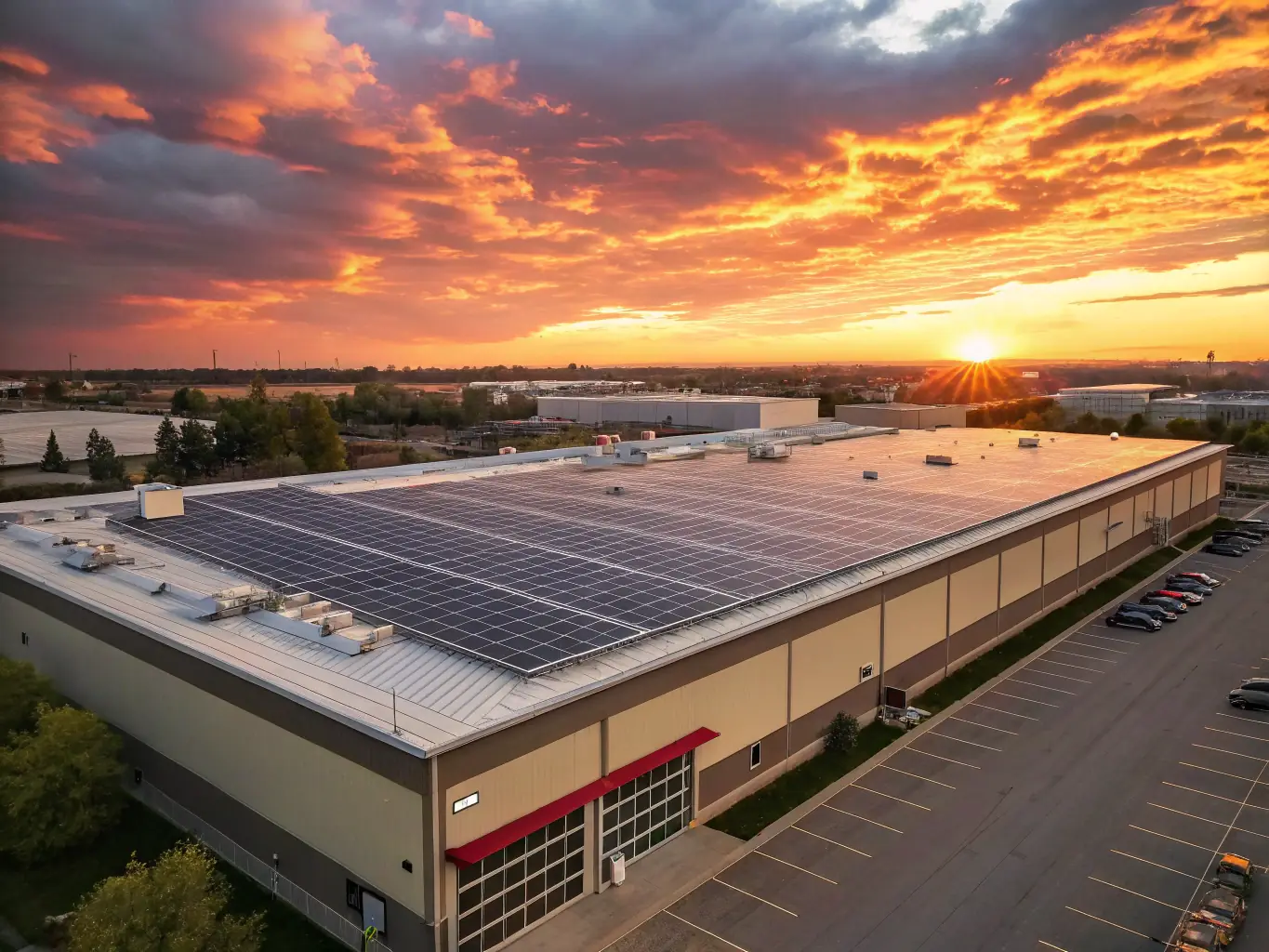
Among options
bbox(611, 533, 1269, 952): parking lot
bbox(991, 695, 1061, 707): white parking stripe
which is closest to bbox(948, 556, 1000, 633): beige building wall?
bbox(991, 695, 1061, 707): white parking stripe

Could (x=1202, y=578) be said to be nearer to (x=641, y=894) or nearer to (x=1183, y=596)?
(x=1183, y=596)

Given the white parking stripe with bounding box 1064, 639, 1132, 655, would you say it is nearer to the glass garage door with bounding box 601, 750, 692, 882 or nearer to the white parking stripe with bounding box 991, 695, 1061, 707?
the white parking stripe with bounding box 991, 695, 1061, 707

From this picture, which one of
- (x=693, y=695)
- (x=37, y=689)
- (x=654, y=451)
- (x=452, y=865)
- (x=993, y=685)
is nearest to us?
(x=452, y=865)

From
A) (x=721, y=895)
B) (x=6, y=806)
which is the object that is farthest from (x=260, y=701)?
(x=721, y=895)

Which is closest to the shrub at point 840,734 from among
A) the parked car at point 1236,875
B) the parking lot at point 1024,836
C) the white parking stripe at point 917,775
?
the white parking stripe at point 917,775

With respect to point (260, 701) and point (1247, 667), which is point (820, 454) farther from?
point (260, 701)

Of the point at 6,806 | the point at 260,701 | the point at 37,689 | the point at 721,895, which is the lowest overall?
the point at 721,895
